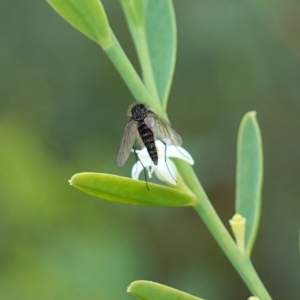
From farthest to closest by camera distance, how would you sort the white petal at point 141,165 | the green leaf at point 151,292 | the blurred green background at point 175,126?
the blurred green background at point 175,126 → the white petal at point 141,165 → the green leaf at point 151,292

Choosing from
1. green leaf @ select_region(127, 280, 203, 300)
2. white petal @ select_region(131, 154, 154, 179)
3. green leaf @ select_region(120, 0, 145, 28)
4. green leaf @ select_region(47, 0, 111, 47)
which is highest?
green leaf @ select_region(120, 0, 145, 28)

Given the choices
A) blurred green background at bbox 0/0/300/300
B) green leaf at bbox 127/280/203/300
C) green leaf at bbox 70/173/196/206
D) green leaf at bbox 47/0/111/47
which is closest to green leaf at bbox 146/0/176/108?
green leaf at bbox 47/0/111/47

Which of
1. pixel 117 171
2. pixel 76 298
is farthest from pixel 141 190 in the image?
pixel 117 171

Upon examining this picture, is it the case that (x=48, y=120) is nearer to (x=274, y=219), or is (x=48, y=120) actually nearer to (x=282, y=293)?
(x=274, y=219)

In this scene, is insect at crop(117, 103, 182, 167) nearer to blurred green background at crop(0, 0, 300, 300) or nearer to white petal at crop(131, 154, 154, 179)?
white petal at crop(131, 154, 154, 179)

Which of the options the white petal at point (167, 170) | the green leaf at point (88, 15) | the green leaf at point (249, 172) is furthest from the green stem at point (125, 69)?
the green leaf at point (249, 172)

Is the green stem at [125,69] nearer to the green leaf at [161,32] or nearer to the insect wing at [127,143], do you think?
the green leaf at [161,32]

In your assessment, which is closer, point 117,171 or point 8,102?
point 117,171
